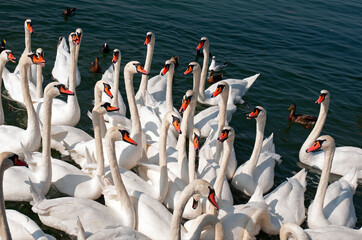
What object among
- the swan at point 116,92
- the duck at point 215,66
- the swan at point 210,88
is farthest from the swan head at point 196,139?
the duck at point 215,66

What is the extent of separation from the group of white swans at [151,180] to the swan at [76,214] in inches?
0.7

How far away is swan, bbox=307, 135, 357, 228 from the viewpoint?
895cm

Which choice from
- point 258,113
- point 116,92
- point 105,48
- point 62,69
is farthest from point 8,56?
point 258,113

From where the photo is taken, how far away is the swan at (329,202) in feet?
29.4

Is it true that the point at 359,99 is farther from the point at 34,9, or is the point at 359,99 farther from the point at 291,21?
the point at 34,9

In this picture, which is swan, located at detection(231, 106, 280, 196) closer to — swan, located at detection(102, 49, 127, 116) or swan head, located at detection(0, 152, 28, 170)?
swan, located at detection(102, 49, 127, 116)

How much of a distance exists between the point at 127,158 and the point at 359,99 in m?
9.93

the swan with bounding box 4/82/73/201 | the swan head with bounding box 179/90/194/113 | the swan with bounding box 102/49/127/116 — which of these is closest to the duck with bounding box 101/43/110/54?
the swan with bounding box 102/49/127/116

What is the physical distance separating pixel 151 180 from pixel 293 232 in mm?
3104

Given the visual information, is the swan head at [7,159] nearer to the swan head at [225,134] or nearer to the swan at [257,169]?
the swan head at [225,134]

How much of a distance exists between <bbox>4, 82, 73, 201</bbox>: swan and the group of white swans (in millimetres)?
19

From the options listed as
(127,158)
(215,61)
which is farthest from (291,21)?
(127,158)

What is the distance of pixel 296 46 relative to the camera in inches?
795

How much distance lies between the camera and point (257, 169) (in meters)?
10.1
